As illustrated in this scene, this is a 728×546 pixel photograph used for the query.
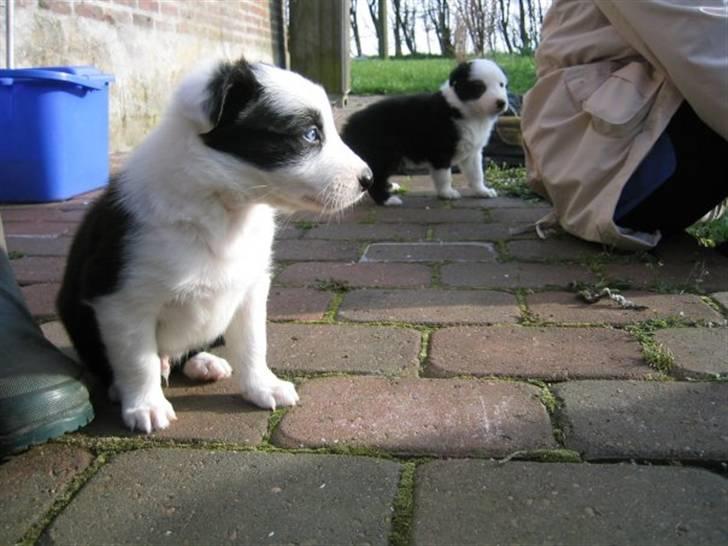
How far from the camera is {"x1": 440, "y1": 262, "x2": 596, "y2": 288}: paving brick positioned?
3.02 metres

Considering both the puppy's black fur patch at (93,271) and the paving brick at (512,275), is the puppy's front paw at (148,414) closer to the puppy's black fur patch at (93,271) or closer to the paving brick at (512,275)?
the puppy's black fur patch at (93,271)

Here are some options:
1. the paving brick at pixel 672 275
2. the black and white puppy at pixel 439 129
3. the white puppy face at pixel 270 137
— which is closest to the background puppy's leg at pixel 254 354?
the white puppy face at pixel 270 137

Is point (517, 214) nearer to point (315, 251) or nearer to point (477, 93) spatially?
point (477, 93)

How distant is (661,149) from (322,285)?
1.55 meters

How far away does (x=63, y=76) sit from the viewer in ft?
14.2

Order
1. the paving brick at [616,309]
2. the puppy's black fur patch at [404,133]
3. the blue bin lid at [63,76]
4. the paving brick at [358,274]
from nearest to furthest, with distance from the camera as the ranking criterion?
1. the paving brick at [616,309]
2. the paving brick at [358,274]
3. the blue bin lid at [63,76]
4. the puppy's black fur patch at [404,133]

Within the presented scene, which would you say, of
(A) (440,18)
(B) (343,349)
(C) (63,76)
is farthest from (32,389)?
(A) (440,18)

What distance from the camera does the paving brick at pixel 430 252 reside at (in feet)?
11.4

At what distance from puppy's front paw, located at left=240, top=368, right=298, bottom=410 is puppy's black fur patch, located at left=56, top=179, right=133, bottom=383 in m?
0.37

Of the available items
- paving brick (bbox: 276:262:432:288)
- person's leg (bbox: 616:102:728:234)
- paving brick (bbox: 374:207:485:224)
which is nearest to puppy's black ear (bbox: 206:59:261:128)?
paving brick (bbox: 276:262:432:288)

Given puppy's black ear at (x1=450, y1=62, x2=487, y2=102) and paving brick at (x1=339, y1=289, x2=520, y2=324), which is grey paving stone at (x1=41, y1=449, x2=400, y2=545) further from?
puppy's black ear at (x1=450, y1=62, x2=487, y2=102)

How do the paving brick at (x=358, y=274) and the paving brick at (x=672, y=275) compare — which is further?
the paving brick at (x=358, y=274)

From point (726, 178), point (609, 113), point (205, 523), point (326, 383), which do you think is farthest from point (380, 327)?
point (726, 178)

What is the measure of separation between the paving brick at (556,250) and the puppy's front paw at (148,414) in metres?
2.02
